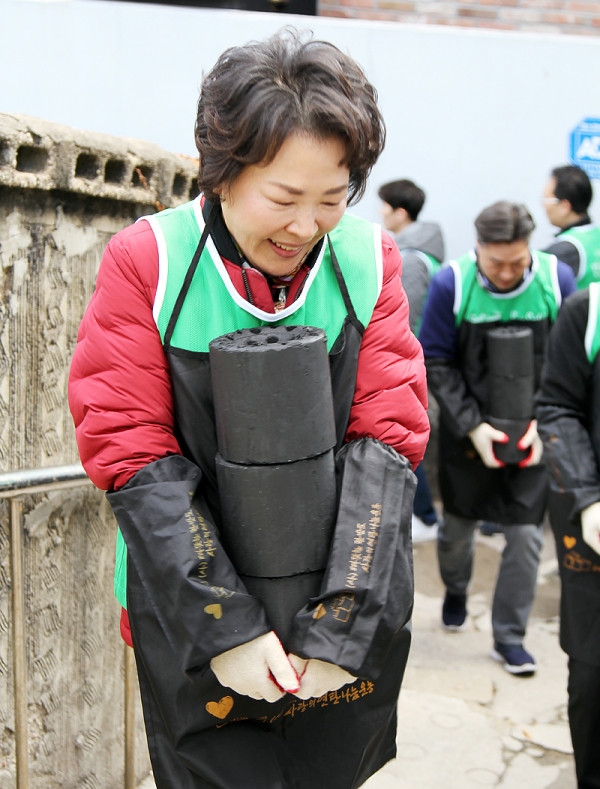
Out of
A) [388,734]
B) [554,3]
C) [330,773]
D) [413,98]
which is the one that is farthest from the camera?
[554,3]

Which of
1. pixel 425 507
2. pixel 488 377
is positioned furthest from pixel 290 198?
pixel 425 507

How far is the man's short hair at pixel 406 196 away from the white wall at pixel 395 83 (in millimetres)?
512

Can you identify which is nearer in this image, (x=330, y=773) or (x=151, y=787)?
(x=330, y=773)

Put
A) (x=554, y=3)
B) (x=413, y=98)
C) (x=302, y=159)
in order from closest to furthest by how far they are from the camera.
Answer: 1. (x=302, y=159)
2. (x=413, y=98)
3. (x=554, y=3)

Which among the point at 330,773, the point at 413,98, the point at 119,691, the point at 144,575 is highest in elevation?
the point at 413,98

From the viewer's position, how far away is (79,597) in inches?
99.3

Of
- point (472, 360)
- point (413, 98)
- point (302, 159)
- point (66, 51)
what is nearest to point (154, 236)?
point (302, 159)

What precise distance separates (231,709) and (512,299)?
2.64m

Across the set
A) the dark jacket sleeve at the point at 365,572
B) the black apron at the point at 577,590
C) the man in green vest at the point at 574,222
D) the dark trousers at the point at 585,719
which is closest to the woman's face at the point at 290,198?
the dark jacket sleeve at the point at 365,572

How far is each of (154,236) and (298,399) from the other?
0.42 meters

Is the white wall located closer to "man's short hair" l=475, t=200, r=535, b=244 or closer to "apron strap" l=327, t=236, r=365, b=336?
"man's short hair" l=475, t=200, r=535, b=244

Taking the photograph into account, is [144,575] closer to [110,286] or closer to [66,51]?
[110,286]

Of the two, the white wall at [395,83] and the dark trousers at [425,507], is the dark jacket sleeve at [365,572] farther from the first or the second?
the white wall at [395,83]

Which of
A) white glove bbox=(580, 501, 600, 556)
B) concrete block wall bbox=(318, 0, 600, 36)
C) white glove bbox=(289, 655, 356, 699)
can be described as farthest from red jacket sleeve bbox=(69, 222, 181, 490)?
concrete block wall bbox=(318, 0, 600, 36)
